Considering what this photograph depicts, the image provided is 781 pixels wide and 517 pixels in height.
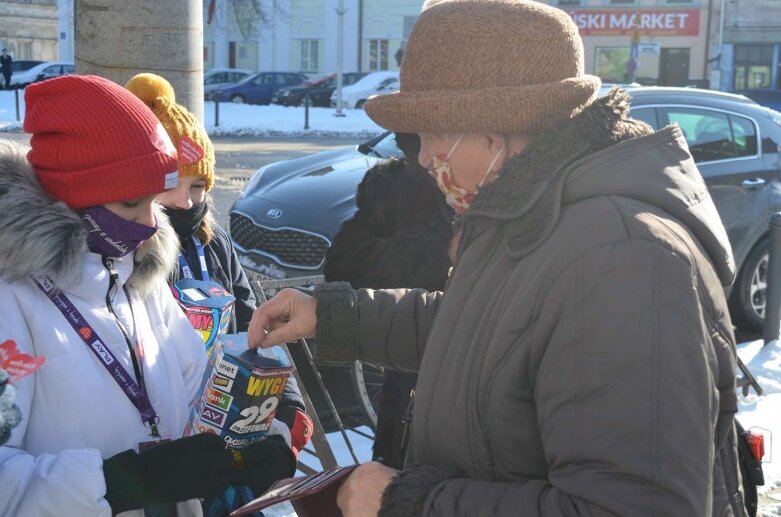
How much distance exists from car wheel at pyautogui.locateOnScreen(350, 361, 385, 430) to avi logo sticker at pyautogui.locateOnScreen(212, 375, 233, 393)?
246 centimetres

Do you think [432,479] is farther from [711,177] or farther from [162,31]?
[711,177]

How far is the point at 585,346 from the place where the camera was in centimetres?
163

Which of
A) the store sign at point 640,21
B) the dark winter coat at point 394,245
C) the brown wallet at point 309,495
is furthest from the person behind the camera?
the store sign at point 640,21

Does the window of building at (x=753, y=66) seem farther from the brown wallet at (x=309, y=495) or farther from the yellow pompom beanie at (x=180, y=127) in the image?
the brown wallet at (x=309, y=495)

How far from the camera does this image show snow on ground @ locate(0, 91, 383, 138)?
26.3 m

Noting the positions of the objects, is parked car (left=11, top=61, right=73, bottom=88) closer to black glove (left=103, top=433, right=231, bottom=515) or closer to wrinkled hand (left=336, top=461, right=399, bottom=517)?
black glove (left=103, top=433, right=231, bottom=515)

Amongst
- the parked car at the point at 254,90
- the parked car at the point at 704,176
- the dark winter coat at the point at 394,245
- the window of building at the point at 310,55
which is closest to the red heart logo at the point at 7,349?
the dark winter coat at the point at 394,245

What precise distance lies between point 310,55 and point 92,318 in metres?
49.9

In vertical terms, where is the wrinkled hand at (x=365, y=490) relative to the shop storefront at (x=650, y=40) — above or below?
below

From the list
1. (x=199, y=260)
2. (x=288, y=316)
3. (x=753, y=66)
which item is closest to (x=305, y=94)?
(x=753, y=66)

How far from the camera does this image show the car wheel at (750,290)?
7.93 m

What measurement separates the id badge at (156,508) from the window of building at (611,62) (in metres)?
45.0

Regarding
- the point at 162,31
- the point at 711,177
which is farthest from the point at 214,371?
the point at 711,177

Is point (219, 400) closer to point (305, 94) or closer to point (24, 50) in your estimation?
point (305, 94)
